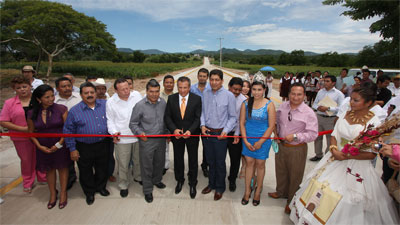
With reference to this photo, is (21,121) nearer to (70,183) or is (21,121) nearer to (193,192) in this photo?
(70,183)

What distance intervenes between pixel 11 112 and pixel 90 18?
3008 centimetres

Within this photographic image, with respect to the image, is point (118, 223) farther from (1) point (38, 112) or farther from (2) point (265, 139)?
(2) point (265, 139)

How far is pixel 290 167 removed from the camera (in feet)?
9.48

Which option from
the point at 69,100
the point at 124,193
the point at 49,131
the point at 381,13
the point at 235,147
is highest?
the point at 381,13

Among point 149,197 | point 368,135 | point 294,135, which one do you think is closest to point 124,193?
point 149,197

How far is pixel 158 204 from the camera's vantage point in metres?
3.10

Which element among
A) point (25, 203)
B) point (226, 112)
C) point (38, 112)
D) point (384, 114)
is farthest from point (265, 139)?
point (25, 203)

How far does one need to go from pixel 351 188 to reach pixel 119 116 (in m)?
3.20

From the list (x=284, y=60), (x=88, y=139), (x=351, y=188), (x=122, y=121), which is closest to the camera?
(x=351, y=188)

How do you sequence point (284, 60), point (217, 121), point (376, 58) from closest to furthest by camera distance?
point (217, 121)
point (376, 58)
point (284, 60)

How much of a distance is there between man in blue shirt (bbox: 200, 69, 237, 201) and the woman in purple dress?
213cm

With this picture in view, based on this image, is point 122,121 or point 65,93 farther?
point 65,93

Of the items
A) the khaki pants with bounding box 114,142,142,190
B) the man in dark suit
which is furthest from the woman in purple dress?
the man in dark suit

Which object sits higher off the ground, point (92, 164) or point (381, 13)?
point (381, 13)
